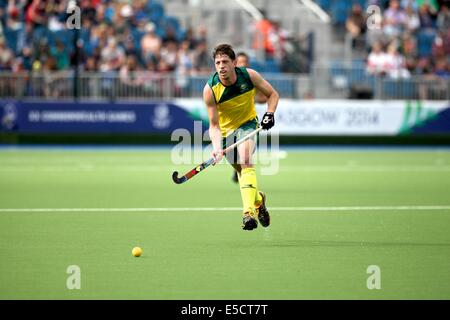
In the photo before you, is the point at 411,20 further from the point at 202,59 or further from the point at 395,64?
the point at 202,59

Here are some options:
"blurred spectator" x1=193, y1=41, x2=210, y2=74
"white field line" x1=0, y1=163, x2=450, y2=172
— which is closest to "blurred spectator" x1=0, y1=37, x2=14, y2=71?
"blurred spectator" x1=193, y1=41, x2=210, y2=74

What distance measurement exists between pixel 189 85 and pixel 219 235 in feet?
47.2

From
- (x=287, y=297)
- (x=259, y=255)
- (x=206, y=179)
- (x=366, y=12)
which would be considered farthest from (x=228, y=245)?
(x=366, y=12)

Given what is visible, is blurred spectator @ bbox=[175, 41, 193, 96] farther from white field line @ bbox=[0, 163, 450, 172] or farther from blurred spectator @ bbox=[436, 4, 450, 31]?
blurred spectator @ bbox=[436, 4, 450, 31]

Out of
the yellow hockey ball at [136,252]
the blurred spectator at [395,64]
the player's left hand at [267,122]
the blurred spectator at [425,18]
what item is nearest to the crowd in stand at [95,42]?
the blurred spectator at [395,64]

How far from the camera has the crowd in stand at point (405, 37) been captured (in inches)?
1036

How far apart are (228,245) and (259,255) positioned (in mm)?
725

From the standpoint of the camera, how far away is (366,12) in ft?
91.9

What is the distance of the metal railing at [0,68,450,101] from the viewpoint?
2422 centimetres

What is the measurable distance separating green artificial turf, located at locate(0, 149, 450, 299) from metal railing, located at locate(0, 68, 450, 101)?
5.08 m

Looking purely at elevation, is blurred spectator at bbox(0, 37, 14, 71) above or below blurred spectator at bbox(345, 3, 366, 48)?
below

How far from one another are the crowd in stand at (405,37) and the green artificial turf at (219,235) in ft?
24.2
